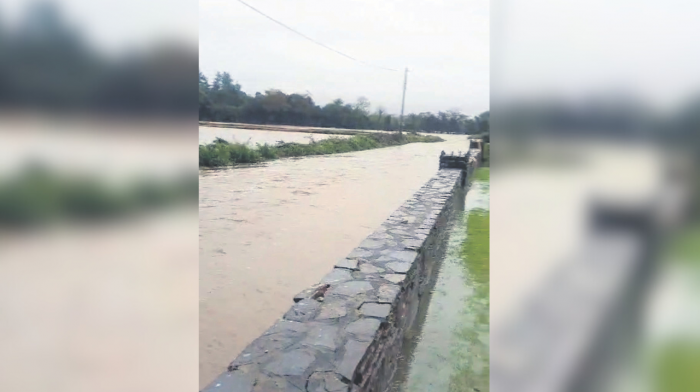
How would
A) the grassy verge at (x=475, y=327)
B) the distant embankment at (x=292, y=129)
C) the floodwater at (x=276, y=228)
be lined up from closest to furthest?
the grassy verge at (x=475, y=327), the distant embankment at (x=292, y=129), the floodwater at (x=276, y=228)

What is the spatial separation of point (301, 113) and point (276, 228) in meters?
1.26

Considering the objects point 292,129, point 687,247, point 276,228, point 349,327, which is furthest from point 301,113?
point 687,247

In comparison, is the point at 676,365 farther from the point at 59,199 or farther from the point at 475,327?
the point at 475,327

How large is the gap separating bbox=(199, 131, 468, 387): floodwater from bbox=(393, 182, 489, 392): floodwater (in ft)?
2.72

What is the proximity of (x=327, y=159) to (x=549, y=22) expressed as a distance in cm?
283

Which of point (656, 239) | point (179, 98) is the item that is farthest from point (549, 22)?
point (179, 98)

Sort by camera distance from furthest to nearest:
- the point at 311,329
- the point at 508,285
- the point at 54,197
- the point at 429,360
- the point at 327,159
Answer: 1. the point at 327,159
2. the point at 429,360
3. the point at 311,329
4. the point at 508,285
5. the point at 54,197

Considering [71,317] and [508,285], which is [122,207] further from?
[508,285]

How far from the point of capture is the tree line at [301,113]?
6.84 ft

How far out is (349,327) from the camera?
1.75 meters

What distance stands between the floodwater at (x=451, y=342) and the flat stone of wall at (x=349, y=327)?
9cm

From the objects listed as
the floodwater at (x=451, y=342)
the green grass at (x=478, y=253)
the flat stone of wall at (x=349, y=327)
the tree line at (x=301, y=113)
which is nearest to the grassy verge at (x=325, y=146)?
the tree line at (x=301, y=113)

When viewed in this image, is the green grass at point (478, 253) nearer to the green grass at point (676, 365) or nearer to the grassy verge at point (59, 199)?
the green grass at point (676, 365)

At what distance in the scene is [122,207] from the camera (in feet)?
2.24
